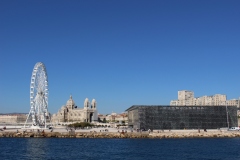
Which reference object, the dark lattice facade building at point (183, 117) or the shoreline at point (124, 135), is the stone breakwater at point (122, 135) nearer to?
the shoreline at point (124, 135)

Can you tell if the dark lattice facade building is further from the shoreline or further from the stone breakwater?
the stone breakwater

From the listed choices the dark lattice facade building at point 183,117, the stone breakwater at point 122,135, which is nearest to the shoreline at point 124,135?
the stone breakwater at point 122,135

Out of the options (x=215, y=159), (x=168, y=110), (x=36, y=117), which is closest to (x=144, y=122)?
(x=168, y=110)

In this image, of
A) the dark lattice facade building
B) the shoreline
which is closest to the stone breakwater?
the shoreline

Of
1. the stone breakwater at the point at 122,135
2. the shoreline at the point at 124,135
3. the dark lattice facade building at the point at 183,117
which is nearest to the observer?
the stone breakwater at the point at 122,135

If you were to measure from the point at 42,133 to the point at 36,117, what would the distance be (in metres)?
32.0

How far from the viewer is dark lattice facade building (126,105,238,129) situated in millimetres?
86562

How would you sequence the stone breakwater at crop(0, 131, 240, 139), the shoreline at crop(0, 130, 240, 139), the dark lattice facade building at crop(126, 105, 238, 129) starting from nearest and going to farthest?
the stone breakwater at crop(0, 131, 240, 139)
the shoreline at crop(0, 130, 240, 139)
the dark lattice facade building at crop(126, 105, 238, 129)

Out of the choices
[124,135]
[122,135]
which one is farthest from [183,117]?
[122,135]

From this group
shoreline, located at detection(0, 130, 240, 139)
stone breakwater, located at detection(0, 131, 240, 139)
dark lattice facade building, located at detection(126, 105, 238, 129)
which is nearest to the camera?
stone breakwater, located at detection(0, 131, 240, 139)

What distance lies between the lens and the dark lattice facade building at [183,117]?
284 ft

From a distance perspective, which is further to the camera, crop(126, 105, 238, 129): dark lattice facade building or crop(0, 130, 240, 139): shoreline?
crop(126, 105, 238, 129): dark lattice facade building

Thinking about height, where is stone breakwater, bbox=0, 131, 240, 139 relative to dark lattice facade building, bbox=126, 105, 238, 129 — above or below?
below

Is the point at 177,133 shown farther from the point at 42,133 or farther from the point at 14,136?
the point at 14,136
